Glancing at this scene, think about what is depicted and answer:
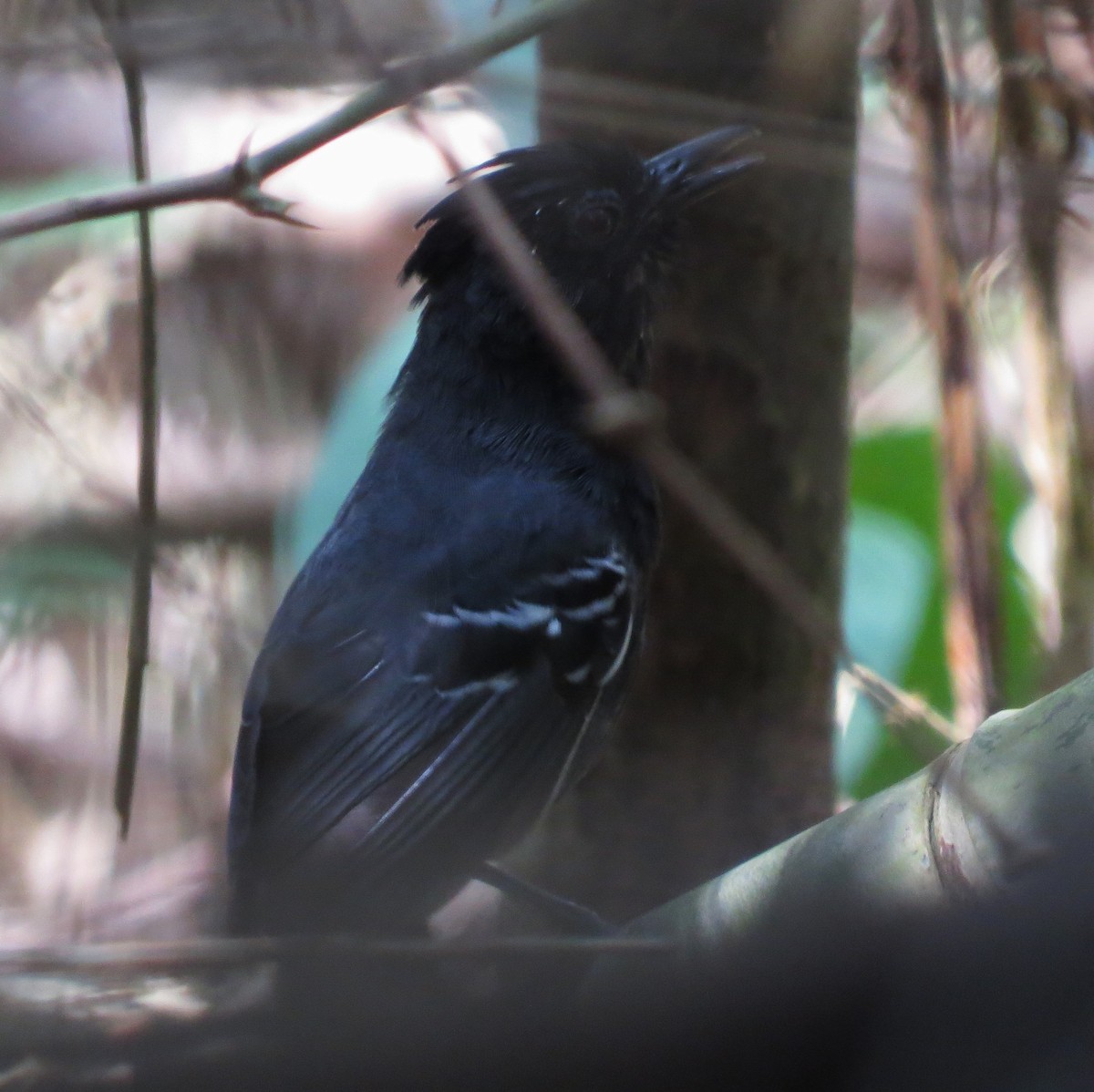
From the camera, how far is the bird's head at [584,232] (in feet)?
7.07

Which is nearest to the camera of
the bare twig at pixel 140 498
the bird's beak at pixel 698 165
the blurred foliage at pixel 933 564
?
the bare twig at pixel 140 498

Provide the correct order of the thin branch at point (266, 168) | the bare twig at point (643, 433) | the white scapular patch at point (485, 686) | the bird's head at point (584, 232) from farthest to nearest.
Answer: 1. the bird's head at point (584, 232)
2. the white scapular patch at point (485, 686)
3. the thin branch at point (266, 168)
4. the bare twig at point (643, 433)

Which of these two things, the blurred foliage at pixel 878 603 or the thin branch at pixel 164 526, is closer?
the thin branch at pixel 164 526

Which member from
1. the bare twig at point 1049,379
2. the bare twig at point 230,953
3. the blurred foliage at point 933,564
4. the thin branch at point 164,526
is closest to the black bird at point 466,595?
the thin branch at point 164,526

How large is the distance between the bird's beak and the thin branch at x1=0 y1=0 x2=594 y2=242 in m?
0.80

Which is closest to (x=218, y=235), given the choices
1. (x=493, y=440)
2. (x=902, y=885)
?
(x=493, y=440)

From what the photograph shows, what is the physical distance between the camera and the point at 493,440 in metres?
2.30

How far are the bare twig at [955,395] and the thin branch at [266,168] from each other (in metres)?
1.12

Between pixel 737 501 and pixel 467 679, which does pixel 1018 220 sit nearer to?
pixel 737 501

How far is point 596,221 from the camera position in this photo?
2328 mm

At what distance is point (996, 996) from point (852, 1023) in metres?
0.12

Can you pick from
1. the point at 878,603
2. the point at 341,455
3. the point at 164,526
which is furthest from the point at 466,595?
the point at 878,603

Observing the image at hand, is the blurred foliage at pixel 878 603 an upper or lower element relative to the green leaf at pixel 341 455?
lower

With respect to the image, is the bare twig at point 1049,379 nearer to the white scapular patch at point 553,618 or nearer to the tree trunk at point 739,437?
the tree trunk at point 739,437
